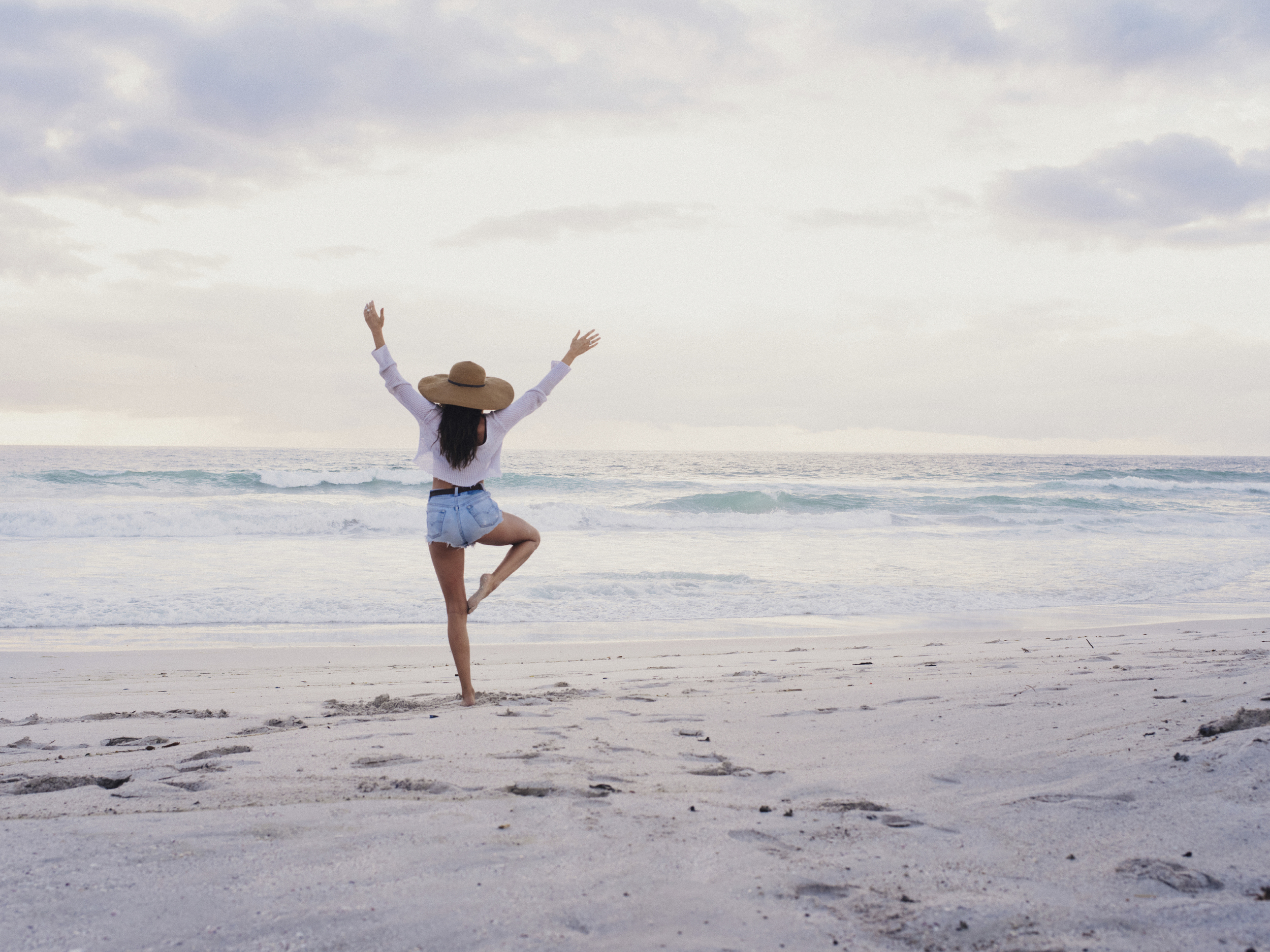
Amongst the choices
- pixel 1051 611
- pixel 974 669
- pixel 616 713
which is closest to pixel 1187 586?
pixel 1051 611

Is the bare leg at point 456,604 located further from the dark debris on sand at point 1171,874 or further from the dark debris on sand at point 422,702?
the dark debris on sand at point 1171,874

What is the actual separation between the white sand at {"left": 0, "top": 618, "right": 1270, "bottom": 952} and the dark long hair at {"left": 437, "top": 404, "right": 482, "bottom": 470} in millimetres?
1410

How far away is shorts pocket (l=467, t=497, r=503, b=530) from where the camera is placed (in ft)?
14.4

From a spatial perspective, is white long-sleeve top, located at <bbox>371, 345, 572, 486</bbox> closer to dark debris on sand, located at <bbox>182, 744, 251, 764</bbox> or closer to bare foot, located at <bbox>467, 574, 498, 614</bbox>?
bare foot, located at <bbox>467, 574, 498, 614</bbox>

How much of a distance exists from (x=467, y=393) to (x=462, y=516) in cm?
68

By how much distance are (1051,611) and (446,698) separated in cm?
831

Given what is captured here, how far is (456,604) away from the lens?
4785 mm

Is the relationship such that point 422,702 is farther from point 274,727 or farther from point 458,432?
point 458,432

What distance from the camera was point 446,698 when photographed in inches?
207

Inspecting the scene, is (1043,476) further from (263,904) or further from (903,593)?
(263,904)

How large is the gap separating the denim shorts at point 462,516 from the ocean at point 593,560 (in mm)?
4176

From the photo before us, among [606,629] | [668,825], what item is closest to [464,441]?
[668,825]

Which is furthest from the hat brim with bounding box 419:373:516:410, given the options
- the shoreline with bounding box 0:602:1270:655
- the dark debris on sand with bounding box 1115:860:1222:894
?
the shoreline with bounding box 0:602:1270:655

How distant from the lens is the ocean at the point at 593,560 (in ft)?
30.7
